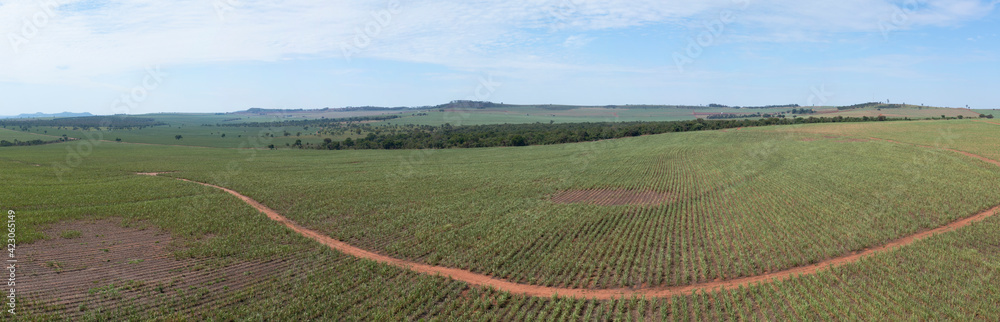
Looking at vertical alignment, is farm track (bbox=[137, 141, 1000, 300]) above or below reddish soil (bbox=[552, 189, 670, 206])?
below

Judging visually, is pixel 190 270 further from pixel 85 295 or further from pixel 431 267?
pixel 431 267

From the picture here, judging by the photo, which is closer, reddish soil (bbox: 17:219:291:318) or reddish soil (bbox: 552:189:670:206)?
reddish soil (bbox: 17:219:291:318)

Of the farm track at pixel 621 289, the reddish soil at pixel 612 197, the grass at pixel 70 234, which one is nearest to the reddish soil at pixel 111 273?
the grass at pixel 70 234

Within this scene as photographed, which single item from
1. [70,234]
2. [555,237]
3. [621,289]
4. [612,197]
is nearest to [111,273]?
[70,234]

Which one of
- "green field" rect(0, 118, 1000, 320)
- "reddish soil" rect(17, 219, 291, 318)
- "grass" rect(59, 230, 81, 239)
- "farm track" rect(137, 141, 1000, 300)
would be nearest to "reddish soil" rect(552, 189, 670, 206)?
"green field" rect(0, 118, 1000, 320)

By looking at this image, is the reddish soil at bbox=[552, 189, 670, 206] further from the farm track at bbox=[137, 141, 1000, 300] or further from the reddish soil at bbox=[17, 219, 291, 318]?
the reddish soil at bbox=[17, 219, 291, 318]

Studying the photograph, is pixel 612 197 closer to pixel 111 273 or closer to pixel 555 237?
pixel 555 237

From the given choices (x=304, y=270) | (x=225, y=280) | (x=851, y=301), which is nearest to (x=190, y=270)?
(x=225, y=280)
